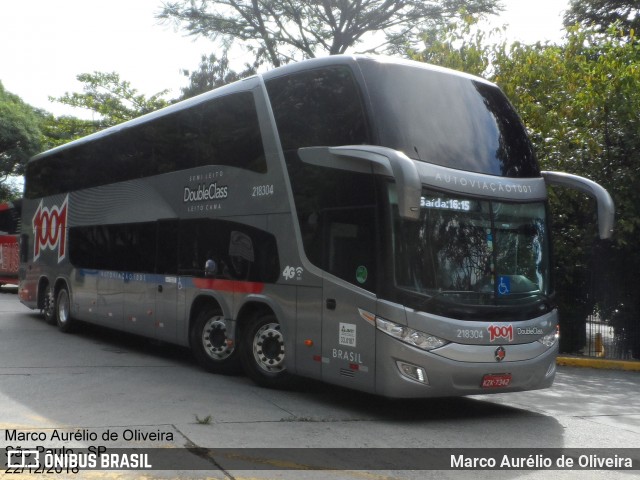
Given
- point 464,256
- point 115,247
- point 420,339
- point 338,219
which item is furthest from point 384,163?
point 115,247

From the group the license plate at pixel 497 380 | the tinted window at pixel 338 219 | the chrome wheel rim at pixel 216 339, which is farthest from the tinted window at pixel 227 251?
the license plate at pixel 497 380

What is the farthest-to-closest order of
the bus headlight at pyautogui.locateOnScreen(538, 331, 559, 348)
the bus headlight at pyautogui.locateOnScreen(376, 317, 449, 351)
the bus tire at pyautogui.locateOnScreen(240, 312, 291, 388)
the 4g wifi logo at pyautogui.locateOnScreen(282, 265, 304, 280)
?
the bus tire at pyautogui.locateOnScreen(240, 312, 291, 388), the 4g wifi logo at pyautogui.locateOnScreen(282, 265, 304, 280), the bus headlight at pyautogui.locateOnScreen(538, 331, 559, 348), the bus headlight at pyautogui.locateOnScreen(376, 317, 449, 351)

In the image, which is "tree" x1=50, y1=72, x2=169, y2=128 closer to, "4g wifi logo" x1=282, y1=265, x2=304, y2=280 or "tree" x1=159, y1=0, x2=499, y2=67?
"tree" x1=159, y1=0, x2=499, y2=67

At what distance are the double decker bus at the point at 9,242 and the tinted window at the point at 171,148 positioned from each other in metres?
12.2

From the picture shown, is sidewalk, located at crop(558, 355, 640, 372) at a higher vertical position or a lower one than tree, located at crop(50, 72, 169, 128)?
lower

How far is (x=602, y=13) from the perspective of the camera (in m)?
28.6

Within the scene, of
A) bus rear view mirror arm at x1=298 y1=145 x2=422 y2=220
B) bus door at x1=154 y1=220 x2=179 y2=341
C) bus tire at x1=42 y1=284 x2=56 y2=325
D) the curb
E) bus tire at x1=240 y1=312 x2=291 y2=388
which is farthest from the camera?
bus tire at x1=42 y1=284 x2=56 y2=325

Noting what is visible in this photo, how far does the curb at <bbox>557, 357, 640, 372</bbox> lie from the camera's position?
16281mm

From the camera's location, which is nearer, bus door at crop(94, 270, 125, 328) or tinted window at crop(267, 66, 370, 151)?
tinted window at crop(267, 66, 370, 151)

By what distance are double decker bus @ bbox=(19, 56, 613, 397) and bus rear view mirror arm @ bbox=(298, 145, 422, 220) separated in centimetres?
2

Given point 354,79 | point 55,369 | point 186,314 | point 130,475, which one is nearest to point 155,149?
point 186,314

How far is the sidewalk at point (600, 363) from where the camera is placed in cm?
1628

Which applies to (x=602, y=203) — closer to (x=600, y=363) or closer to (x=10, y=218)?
(x=600, y=363)

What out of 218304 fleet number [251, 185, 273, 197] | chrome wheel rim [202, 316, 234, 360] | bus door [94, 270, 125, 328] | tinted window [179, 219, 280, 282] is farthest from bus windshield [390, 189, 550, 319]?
bus door [94, 270, 125, 328]
